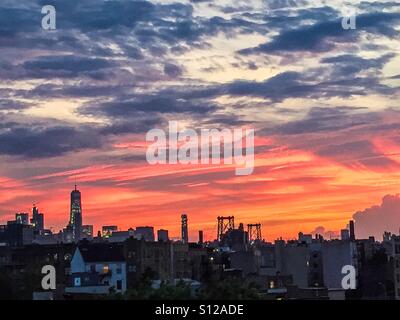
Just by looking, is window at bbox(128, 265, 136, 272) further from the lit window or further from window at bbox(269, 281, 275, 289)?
window at bbox(269, 281, 275, 289)

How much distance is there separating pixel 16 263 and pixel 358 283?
32090mm

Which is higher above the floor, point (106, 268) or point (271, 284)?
point (106, 268)

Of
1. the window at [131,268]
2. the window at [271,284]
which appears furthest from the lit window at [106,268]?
the window at [271,284]

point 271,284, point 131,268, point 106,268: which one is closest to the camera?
point 271,284

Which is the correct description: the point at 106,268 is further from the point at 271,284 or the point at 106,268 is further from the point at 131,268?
the point at 271,284

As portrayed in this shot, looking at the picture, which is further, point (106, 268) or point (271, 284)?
point (106, 268)

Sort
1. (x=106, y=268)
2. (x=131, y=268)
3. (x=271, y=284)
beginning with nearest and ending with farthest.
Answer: (x=271, y=284)
(x=106, y=268)
(x=131, y=268)

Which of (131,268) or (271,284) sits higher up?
(131,268)

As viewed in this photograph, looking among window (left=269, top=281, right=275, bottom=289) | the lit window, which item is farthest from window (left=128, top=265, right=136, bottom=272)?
window (left=269, top=281, right=275, bottom=289)

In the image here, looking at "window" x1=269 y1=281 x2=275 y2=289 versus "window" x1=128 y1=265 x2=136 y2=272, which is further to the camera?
"window" x1=128 y1=265 x2=136 y2=272

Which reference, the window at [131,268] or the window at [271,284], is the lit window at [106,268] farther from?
the window at [271,284]

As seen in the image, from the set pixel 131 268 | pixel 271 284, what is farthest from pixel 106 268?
pixel 271 284
